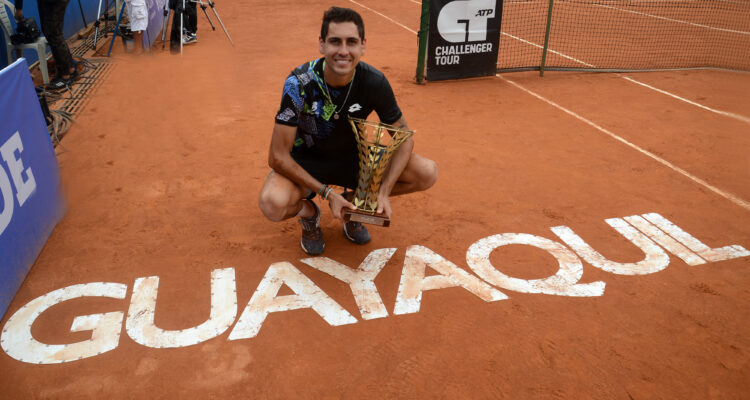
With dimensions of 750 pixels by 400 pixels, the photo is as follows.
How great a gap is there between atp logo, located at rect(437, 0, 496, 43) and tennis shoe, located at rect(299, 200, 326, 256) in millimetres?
5876

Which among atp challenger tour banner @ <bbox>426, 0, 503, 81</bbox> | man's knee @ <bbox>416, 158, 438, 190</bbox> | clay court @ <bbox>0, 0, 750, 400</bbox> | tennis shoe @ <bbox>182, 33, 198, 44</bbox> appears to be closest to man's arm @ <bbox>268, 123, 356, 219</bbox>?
clay court @ <bbox>0, 0, 750, 400</bbox>

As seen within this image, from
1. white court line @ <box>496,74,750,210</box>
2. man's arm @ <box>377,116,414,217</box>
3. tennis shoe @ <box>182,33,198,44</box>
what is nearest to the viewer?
man's arm @ <box>377,116,414,217</box>

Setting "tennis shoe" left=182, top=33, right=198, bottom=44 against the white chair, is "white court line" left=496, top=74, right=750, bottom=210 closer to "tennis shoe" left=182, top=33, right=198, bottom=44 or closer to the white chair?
"tennis shoe" left=182, top=33, right=198, bottom=44

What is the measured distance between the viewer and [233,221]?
4.78 metres

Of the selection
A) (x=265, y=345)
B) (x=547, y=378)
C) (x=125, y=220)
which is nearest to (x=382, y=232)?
(x=265, y=345)

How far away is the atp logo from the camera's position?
8914 millimetres

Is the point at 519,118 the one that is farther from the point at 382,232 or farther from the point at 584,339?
the point at 584,339

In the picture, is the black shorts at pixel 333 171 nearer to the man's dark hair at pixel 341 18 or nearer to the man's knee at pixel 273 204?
the man's knee at pixel 273 204

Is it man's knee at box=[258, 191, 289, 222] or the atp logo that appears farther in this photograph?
the atp logo

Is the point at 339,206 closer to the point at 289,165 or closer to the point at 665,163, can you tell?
the point at 289,165

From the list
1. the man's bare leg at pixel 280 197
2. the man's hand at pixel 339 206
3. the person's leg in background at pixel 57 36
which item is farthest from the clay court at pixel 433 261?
the person's leg in background at pixel 57 36

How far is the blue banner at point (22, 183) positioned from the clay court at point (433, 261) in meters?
0.16

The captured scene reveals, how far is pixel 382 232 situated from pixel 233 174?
1.98m

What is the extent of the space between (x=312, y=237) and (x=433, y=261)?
101cm
